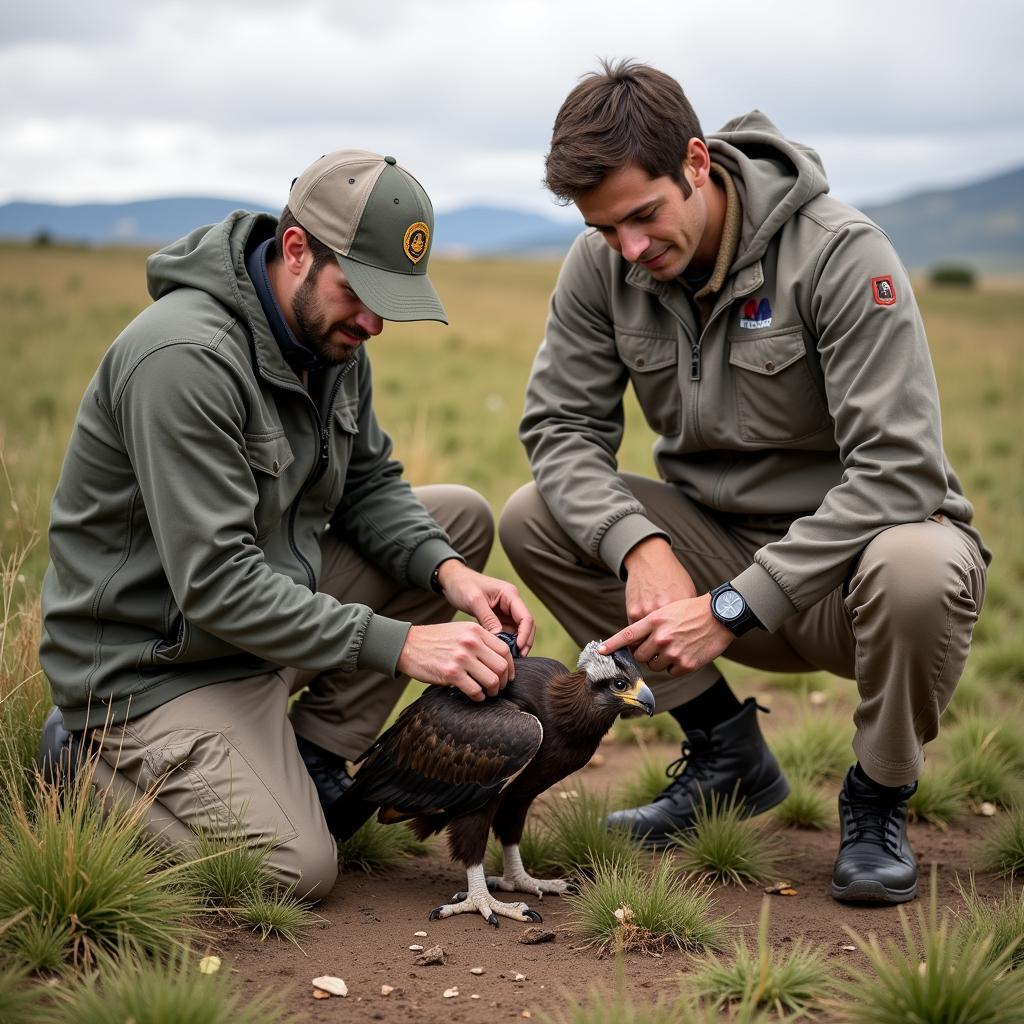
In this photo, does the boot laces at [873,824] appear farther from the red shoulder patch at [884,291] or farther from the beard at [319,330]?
the beard at [319,330]

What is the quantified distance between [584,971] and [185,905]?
1202 millimetres

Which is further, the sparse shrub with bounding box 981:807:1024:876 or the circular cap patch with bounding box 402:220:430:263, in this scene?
the sparse shrub with bounding box 981:807:1024:876

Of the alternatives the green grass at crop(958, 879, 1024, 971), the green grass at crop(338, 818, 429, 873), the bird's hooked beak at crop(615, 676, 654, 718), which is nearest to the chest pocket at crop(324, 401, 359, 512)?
the green grass at crop(338, 818, 429, 873)

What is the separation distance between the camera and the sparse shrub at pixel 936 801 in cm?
493

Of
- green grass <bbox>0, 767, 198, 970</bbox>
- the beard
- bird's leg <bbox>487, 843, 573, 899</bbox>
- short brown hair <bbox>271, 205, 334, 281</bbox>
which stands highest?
short brown hair <bbox>271, 205, 334, 281</bbox>

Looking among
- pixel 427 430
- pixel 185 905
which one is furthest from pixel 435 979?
pixel 427 430

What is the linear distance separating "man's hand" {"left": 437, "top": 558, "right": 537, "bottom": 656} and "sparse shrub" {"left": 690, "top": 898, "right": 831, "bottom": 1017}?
4.67ft

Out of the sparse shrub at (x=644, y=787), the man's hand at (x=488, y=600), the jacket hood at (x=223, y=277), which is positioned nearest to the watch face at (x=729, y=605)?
the man's hand at (x=488, y=600)

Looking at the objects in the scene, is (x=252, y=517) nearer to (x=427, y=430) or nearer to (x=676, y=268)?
(x=676, y=268)

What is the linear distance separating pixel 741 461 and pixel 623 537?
651 mm

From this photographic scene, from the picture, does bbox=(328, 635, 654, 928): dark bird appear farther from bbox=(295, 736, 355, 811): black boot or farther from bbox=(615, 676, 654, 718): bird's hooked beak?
bbox=(295, 736, 355, 811): black boot

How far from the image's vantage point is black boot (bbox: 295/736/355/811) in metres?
4.68

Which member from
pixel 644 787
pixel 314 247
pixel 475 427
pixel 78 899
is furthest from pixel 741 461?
pixel 475 427

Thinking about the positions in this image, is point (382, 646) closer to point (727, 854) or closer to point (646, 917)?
point (646, 917)
